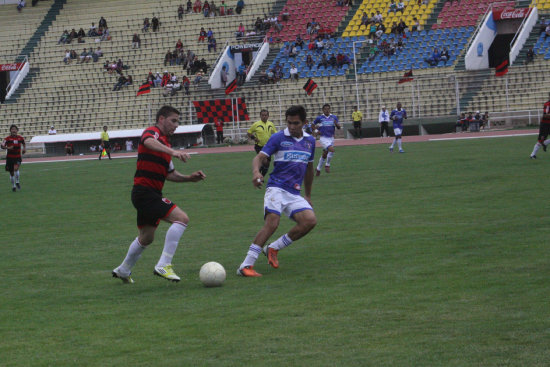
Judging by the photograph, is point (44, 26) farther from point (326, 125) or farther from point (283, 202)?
point (283, 202)

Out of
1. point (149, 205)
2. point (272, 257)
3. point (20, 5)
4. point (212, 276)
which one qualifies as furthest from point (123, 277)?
point (20, 5)

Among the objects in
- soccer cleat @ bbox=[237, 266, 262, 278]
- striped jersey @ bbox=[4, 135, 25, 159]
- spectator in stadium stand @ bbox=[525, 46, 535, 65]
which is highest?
spectator in stadium stand @ bbox=[525, 46, 535, 65]

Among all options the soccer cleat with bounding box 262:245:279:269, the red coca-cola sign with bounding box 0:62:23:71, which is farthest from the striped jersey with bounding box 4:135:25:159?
the red coca-cola sign with bounding box 0:62:23:71

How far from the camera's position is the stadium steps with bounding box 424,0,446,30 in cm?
5066

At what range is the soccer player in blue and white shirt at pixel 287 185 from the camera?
9953mm

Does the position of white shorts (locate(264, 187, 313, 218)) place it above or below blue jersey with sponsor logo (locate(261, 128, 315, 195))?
below

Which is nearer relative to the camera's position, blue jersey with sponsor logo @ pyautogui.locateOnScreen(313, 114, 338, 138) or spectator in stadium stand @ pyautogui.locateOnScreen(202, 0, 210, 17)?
blue jersey with sponsor logo @ pyautogui.locateOnScreen(313, 114, 338, 138)

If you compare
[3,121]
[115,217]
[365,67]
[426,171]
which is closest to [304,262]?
[115,217]

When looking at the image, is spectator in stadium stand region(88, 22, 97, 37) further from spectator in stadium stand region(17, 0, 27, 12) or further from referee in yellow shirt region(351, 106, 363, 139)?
referee in yellow shirt region(351, 106, 363, 139)

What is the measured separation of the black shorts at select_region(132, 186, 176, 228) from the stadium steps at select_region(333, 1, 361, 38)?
4504 cm

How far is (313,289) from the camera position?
8.69 meters

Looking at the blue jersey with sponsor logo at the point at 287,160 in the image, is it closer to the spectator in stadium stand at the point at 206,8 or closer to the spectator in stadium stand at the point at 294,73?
the spectator in stadium stand at the point at 294,73

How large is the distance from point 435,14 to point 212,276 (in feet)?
147

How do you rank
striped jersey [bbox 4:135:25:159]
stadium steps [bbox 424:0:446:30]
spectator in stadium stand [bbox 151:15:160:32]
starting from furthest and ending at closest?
spectator in stadium stand [bbox 151:15:160:32] < stadium steps [bbox 424:0:446:30] < striped jersey [bbox 4:135:25:159]
